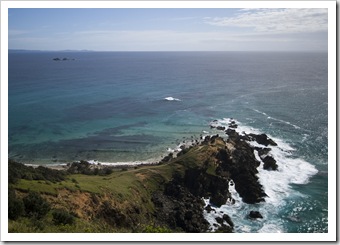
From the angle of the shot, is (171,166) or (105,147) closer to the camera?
(171,166)

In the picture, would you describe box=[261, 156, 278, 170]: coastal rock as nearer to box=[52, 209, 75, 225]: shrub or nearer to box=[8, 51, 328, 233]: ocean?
box=[8, 51, 328, 233]: ocean

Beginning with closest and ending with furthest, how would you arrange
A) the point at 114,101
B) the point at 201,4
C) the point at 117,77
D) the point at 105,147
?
the point at 201,4 < the point at 105,147 < the point at 114,101 < the point at 117,77

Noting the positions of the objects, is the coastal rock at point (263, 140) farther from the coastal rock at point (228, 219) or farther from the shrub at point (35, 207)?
the shrub at point (35, 207)

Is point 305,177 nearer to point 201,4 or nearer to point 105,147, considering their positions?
point 201,4

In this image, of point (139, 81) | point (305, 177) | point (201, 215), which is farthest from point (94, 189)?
point (139, 81)

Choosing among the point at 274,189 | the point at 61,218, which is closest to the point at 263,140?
the point at 274,189

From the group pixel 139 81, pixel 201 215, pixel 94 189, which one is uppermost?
pixel 139 81

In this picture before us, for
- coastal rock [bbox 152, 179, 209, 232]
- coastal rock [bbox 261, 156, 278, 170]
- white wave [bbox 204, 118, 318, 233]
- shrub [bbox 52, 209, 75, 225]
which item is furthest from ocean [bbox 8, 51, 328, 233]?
shrub [bbox 52, 209, 75, 225]
